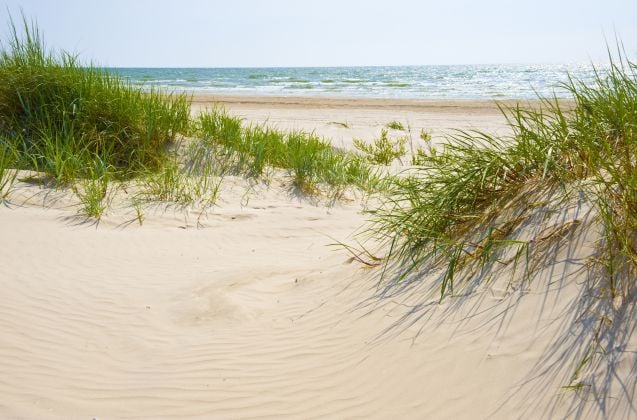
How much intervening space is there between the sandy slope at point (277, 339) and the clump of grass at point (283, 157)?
2.60 metres

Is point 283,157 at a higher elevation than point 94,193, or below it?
higher

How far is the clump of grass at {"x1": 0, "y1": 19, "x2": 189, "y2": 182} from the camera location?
6.77m

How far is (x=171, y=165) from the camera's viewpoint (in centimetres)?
697

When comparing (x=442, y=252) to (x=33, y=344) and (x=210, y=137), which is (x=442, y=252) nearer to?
(x=33, y=344)

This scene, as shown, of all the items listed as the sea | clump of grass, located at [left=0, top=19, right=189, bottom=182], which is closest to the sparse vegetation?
clump of grass, located at [left=0, top=19, right=189, bottom=182]

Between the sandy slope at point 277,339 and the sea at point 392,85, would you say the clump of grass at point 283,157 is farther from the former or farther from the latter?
the sandy slope at point 277,339

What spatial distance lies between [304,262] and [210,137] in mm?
3614

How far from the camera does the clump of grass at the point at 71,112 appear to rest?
22.2 ft

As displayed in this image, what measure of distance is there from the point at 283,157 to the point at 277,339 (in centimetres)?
471

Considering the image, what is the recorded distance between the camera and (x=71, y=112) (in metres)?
6.77

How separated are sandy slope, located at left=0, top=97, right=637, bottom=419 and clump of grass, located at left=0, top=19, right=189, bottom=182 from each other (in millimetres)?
2126

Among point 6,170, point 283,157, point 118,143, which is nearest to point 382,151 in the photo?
point 283,157

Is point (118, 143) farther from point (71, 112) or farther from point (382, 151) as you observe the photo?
point (382, 151)

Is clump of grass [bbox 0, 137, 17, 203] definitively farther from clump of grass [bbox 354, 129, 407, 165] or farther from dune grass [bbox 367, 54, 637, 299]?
clump of grass [bbox 354, 129, 407, 165]
